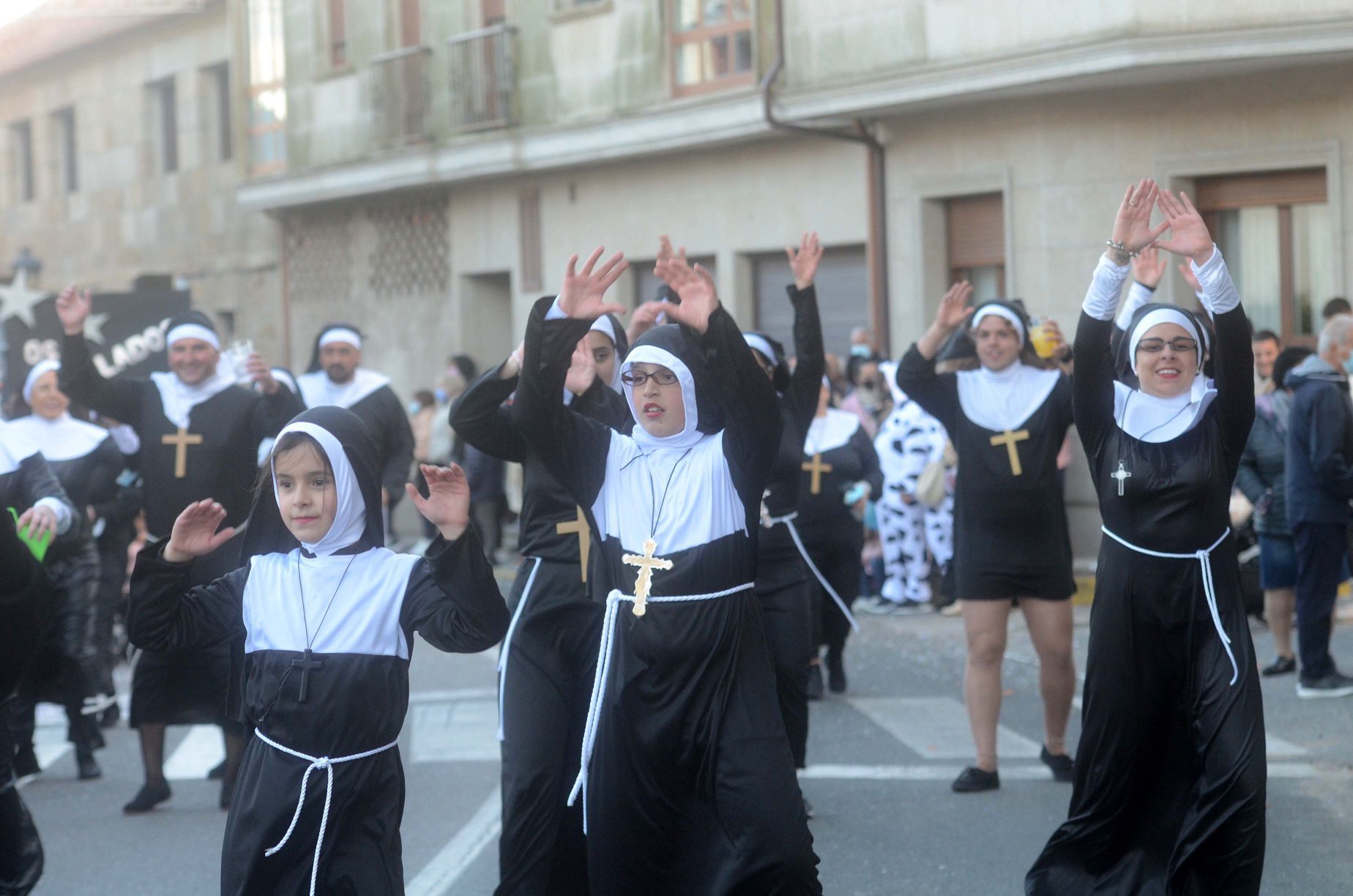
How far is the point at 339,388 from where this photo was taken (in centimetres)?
1041

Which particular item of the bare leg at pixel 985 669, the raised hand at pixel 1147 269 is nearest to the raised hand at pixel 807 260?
the raised hand at pixel 1147 269

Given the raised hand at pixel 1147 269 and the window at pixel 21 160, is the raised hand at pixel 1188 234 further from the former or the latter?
the window at pixel 21 160

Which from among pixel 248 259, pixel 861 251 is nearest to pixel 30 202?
pixel 248 259

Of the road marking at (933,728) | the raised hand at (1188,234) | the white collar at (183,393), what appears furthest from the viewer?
the road marking at (933,728)

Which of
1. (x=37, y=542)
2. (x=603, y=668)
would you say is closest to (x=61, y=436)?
(x=37, y=542)

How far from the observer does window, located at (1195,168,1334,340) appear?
1436cm

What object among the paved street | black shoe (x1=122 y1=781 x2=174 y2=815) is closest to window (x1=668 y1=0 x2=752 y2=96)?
the paved street

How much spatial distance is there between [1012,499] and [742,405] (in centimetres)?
289

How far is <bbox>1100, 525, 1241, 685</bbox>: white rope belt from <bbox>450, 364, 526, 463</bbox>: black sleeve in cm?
203

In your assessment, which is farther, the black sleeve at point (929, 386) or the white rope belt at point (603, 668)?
the black sleeve at point (929, 386)

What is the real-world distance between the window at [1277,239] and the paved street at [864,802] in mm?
4360

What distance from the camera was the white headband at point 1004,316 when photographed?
765 cm

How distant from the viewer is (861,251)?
17.7 meters

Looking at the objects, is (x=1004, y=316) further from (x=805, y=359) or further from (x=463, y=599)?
(x=463, y=599)
